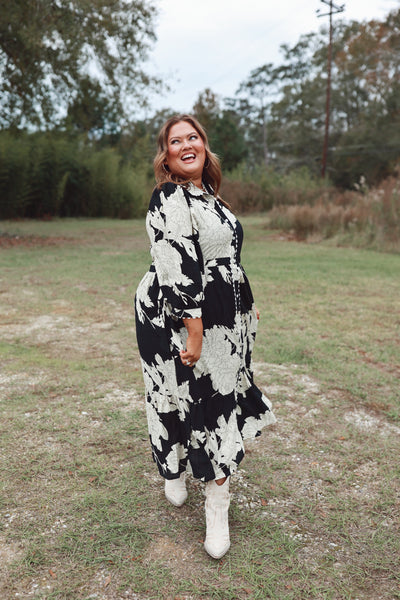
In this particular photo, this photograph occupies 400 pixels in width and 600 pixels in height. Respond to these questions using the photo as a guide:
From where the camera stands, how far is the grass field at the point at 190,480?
5.30 ft

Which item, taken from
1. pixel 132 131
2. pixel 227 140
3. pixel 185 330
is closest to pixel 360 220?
pixel 132 131

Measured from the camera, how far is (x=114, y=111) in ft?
42.5

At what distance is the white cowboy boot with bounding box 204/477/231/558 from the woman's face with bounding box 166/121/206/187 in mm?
1103

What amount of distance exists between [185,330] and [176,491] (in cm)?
74

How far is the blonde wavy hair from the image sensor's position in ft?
5.66

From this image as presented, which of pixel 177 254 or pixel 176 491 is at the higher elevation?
pixel 177 254

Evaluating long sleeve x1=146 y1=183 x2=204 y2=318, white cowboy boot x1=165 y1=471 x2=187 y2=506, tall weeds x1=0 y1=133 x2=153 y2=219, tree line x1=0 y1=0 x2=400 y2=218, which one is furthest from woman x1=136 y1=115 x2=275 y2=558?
tall weeds x1=0 y1=133 x2=153 y2=219

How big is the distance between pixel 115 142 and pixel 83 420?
31.1 meters

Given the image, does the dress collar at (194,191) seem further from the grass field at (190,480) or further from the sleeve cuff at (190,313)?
the grass field at (190,480)

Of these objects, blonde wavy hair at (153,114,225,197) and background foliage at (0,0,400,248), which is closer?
blonde wavy hair at (153,114,225,197)

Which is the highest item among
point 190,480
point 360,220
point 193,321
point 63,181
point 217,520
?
point 63,181

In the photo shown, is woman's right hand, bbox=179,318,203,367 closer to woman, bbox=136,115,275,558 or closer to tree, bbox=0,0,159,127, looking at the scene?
woman, bbox=136,115,275,558

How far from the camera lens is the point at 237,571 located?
1641 mm

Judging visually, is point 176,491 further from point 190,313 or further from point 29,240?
point 29,240
